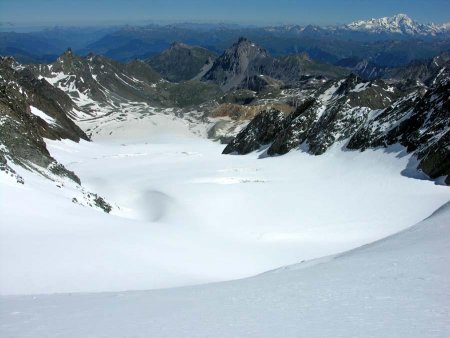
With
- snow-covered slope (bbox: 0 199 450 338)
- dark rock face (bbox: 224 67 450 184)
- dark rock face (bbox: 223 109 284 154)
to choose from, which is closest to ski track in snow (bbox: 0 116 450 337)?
snow-covered slope (bbox: 0 199 450 338)

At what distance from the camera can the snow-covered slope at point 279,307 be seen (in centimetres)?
812

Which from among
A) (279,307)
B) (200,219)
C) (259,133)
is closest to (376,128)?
(259,133)

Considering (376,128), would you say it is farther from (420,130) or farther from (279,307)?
(279,307)

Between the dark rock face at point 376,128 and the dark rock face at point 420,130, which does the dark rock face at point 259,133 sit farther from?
the dark rock face at point 420,130

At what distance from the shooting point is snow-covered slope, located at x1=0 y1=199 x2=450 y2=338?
812cm

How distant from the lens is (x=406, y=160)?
3878cm

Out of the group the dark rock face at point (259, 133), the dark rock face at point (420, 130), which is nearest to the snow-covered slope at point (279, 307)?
the dark rock face at point (420, 130)

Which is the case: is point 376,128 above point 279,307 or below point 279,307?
above

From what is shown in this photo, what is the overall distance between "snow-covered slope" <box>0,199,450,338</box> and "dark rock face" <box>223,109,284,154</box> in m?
54.4

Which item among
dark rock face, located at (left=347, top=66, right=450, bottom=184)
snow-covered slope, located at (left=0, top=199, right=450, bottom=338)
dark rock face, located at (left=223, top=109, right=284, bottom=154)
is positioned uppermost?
dark rock face, located at (left=347, top=66, right=450, bottom=184)

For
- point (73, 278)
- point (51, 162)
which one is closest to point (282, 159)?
point (51, 162)

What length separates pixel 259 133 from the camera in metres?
69.6

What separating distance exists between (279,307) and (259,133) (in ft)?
200

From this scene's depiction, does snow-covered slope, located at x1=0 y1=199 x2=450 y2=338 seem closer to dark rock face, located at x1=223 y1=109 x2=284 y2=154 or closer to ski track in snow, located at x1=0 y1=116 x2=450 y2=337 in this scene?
ski track in snow, located at x1=0 y1=116 x2=450 y2=337
